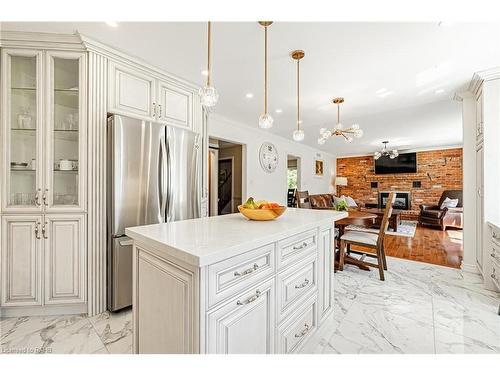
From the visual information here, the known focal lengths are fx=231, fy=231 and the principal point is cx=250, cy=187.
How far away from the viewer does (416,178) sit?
309 inches

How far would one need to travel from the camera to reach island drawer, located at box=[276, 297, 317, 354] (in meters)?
1.25

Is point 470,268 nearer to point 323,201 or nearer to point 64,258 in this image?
point 323,201

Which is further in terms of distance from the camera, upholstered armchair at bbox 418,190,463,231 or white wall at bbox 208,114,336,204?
upholstered armchair at bbox 418,190,463,231

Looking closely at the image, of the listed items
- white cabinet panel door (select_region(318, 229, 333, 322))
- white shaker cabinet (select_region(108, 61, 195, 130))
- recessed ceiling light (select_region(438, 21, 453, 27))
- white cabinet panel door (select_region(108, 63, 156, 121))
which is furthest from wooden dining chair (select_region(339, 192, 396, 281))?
white cabinet panel door (select_region(108, 63, 156, 121))

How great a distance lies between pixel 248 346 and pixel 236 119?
3.97 m

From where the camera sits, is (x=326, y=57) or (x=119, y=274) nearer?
(x=119, y=274)

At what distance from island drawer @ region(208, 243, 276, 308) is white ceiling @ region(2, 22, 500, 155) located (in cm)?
173

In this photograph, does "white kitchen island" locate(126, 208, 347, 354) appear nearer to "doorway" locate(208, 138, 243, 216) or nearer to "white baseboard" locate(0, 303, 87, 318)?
"white baseboard" locate(0, 303, 87, 318)

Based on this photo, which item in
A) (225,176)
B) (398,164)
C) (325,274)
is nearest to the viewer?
(325,274)

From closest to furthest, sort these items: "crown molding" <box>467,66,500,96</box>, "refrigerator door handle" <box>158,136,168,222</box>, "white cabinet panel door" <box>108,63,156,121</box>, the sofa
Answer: "white cabinet panel door" <box>108,63,156,121</box>
"refrigerator door handle" <box>158,136,168,222</box>
"crown molding" <box>467,66,500,96</box>
the sofa

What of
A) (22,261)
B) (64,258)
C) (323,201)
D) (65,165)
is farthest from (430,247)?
(22,261)

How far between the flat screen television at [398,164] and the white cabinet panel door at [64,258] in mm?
9030

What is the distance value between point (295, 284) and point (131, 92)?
224 cm

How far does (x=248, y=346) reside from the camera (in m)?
1.05
